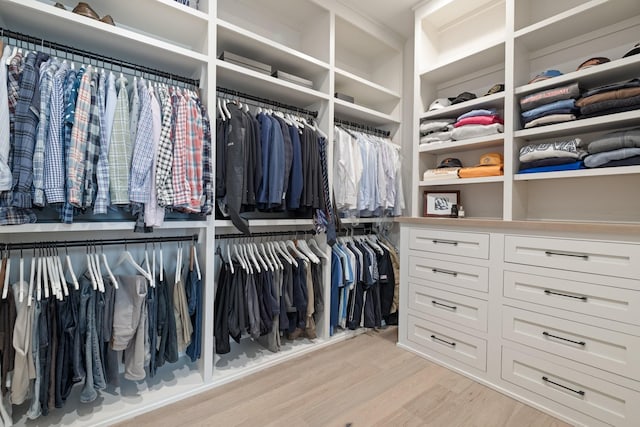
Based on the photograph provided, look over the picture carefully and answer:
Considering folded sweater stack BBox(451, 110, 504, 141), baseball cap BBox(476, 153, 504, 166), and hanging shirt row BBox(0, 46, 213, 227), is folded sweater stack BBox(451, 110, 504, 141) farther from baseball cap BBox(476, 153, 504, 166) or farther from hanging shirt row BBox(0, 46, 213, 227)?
hanging shirt row BBox(0, 46, 213, 227)

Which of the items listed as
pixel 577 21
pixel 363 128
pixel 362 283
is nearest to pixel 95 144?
pixel 362 283

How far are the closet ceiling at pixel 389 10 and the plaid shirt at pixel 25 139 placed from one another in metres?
2.09

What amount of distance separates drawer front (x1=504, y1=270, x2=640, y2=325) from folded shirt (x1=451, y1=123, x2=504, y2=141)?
0.95 metres

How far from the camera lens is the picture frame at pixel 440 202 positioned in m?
2.35

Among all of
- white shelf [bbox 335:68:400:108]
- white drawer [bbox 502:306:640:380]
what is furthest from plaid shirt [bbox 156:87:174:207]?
white drawer [bbox 502:306:640:380]

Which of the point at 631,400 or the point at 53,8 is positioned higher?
the point at 53,8

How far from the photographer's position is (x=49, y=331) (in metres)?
1.32

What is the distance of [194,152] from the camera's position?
1.58 m

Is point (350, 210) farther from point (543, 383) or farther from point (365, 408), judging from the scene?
point (543, 383)

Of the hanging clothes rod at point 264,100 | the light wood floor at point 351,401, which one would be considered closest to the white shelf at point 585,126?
the hanging clothes rod at point 264,100

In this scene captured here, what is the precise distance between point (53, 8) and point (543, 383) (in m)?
3.05

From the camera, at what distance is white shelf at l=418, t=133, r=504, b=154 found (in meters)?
1.97

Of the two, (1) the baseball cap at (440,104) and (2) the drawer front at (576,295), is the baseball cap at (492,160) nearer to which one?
→ (1) the baseball cap at (440,104)

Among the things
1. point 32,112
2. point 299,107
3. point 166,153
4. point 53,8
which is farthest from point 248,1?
point 32,112
